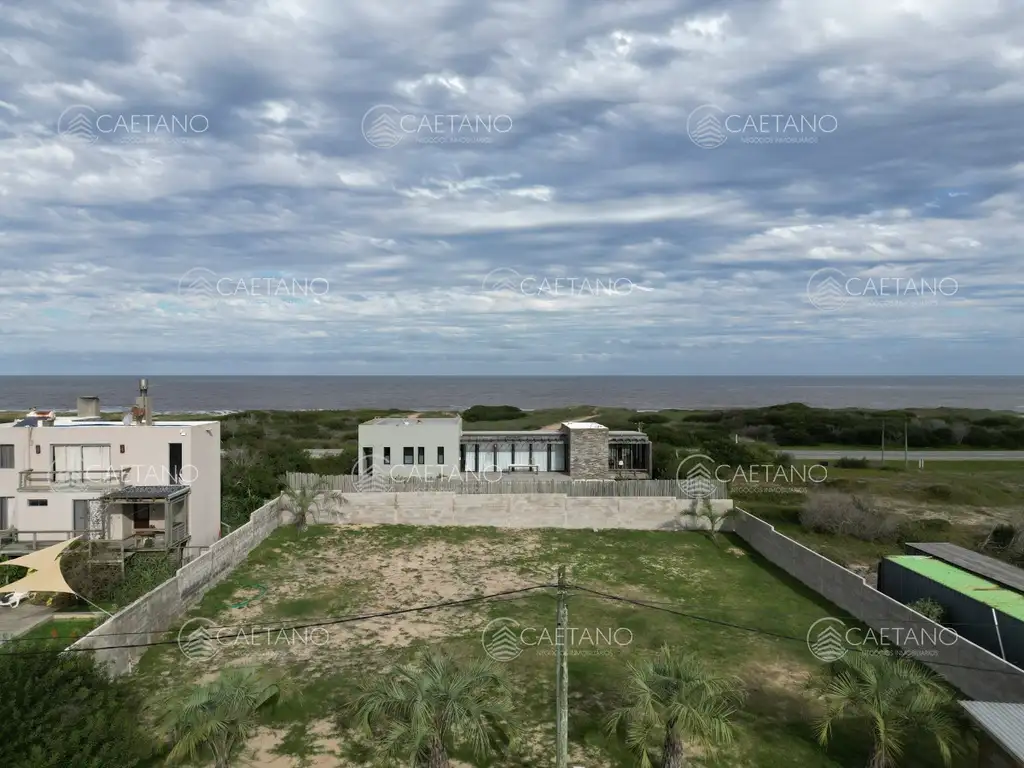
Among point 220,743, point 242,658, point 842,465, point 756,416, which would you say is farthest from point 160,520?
point 756,416

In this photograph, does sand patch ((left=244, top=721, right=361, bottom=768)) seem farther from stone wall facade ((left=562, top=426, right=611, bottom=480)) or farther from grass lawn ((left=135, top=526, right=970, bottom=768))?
Answer: stone wall facade ((left=562, top=426, right=611, bottom=480))

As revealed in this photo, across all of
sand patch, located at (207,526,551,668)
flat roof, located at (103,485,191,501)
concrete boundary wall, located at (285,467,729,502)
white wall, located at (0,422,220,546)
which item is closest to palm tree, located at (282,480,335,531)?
concrete boundary wall, located at (285,467,729,502)

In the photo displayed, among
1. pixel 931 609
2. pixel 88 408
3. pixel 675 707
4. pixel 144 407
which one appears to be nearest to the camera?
pixel 675 707

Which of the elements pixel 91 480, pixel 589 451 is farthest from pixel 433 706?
pixel 589 451

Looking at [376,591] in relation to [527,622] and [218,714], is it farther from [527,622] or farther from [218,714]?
[218,714]

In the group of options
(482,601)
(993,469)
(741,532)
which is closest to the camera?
(482,601)

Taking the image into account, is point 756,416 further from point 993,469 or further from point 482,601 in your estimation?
point 482,601
